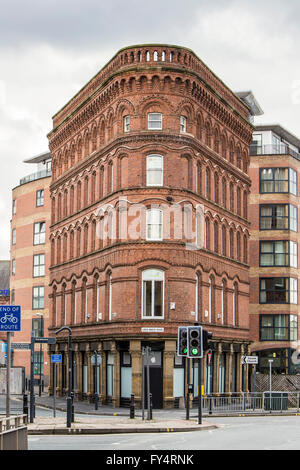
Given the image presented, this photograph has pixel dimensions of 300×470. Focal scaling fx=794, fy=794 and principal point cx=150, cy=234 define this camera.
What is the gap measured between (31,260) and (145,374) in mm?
39925

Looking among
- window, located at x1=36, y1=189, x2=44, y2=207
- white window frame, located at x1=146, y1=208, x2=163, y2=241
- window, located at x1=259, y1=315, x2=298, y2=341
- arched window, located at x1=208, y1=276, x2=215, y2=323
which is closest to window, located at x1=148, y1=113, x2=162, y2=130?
white window frame, located at x1=146, y1=208, x2=163, y2=241

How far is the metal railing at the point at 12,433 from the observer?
1555cm

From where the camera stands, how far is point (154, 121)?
44312 millimetres

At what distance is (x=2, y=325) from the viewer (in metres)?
23.9

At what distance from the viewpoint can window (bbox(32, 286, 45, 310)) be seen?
77625mm

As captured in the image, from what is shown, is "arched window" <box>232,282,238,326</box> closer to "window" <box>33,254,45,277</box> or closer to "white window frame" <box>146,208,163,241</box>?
"white window frame" <box>146,208,163,241</box>

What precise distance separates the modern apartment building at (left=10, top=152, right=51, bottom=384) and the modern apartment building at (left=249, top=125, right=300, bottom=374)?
2077cm

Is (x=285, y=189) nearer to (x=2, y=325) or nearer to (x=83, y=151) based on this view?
(x=83, y=151)

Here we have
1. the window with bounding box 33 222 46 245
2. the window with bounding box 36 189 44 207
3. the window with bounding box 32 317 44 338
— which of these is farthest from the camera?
the window with bounding box 36 189 44 207

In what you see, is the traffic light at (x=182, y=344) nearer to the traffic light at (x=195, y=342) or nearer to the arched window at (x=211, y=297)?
the traffic light at (x=195, y=342)

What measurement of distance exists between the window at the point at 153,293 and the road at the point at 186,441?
15.4 meters

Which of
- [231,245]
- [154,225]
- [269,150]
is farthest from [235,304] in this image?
[269,150]
